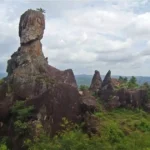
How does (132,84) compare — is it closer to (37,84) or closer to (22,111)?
(37,84)

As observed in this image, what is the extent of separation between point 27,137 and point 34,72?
2388 centimetres

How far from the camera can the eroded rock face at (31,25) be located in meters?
66.1

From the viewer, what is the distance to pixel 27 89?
182 ft

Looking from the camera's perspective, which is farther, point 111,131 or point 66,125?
point 111,131

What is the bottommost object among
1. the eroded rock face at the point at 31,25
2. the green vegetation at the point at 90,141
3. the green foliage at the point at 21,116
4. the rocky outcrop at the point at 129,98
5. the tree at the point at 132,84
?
the green vegetation at the point at 90,141

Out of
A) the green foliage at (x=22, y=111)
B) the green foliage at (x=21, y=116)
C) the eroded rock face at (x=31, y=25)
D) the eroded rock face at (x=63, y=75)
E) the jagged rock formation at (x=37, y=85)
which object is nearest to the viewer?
the green foliage at (x=21, y=116)

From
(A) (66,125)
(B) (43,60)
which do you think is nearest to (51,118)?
(A) (66,125)

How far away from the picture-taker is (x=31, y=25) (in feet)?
218

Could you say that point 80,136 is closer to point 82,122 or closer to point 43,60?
point 82,122

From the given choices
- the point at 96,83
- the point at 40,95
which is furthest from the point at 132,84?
the point at 40,95

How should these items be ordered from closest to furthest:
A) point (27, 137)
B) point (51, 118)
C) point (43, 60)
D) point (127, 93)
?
point (27, 137), point (51, 118), point (43, 60), point (127, 93)

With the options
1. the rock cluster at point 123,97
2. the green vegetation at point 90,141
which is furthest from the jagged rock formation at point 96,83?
the green vegetation at point 90,141

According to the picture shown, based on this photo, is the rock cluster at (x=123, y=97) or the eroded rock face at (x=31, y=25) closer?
the eroded rock face at (x=31, y=25)

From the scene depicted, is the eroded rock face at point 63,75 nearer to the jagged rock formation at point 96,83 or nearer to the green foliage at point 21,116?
the jagged rock formation at point 96,83
